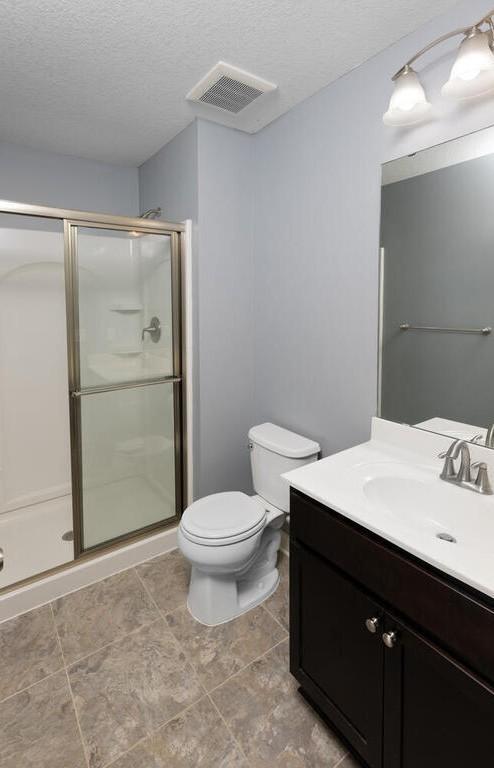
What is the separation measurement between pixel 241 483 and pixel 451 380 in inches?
57.4

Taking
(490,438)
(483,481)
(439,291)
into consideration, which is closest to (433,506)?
(483,481)

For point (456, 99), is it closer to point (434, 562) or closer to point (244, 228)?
point (244, 228)

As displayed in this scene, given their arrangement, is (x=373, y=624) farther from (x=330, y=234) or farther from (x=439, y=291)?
Result: (x=330, y=234)

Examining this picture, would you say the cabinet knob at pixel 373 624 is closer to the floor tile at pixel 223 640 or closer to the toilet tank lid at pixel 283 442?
the floor tile at pixel 223 640

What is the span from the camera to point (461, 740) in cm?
92

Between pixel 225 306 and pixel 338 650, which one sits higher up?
pixel 225 306

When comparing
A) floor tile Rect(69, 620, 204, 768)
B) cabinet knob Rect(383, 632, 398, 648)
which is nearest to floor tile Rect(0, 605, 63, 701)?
floor tile Rect(69, 620, 204, 768)

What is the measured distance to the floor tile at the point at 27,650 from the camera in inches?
62.1

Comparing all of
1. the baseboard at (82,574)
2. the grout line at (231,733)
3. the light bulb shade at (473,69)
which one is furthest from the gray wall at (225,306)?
the light bulb shade at (473,69)

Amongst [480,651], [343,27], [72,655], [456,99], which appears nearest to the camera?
[480,651]

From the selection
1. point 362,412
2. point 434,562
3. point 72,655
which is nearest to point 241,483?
point 362,412

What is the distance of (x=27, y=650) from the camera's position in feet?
5.61

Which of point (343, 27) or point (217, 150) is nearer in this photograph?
point (343, 27)

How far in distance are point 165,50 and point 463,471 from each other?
74.2 inches
